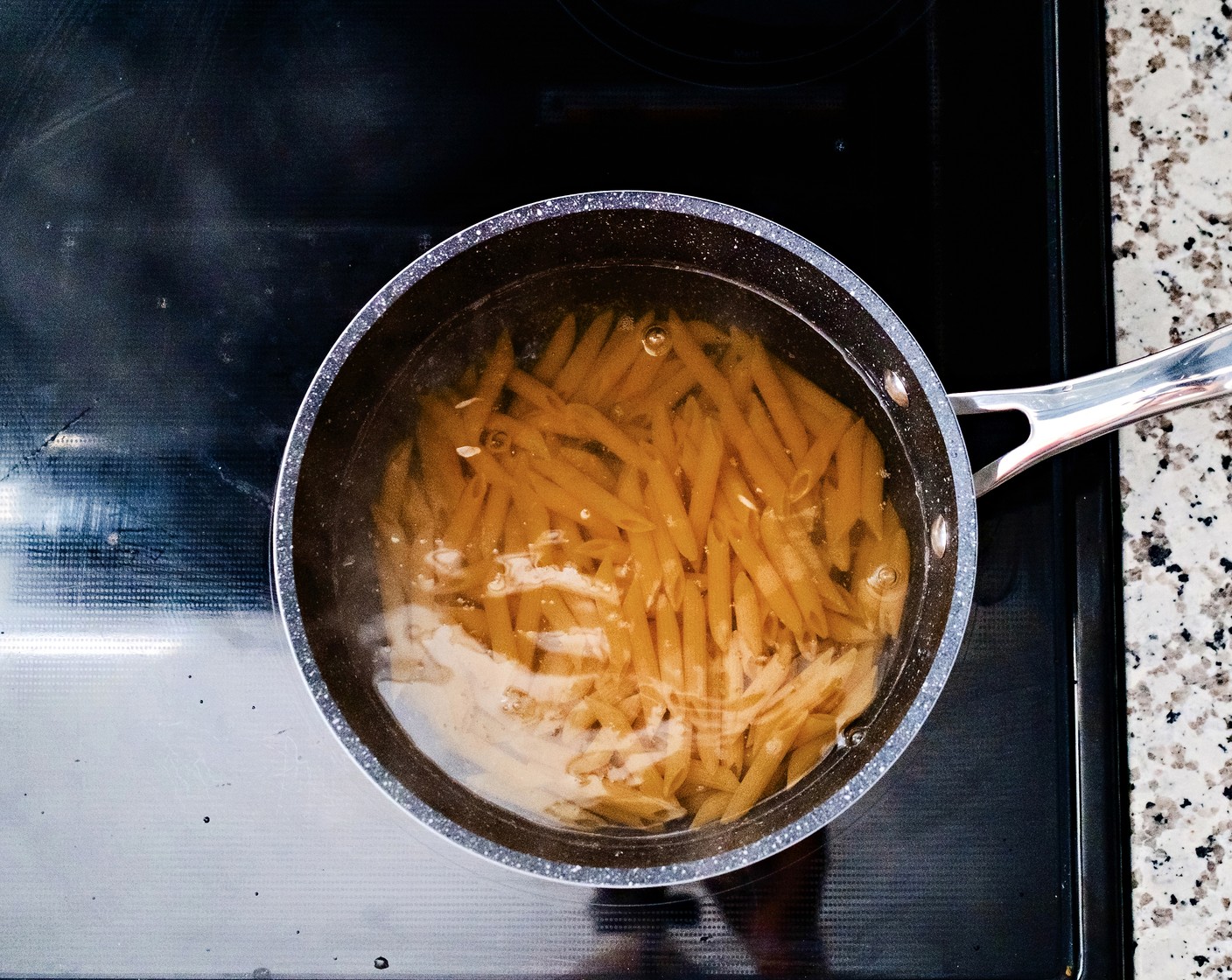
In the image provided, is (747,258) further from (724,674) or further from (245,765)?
(245,765)

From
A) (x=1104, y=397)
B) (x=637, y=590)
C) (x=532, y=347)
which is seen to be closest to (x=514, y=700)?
(x=637, y=590)

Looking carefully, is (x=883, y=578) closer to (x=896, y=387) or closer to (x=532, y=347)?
(x=896, y=387)

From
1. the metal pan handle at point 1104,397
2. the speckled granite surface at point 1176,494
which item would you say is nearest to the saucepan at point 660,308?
the metal pan handle at point 1104,397

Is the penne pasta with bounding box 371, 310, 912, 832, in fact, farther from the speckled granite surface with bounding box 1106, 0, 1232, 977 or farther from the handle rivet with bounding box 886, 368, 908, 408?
the speckled granite surface with bounding box 1106, 0, 1232, 977

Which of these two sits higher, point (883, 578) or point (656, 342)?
point (656, 342)

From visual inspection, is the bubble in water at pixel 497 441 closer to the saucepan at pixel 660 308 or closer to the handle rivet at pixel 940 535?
the saucepan at pixel 660 308

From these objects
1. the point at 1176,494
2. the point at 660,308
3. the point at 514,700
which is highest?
the point at 660,308

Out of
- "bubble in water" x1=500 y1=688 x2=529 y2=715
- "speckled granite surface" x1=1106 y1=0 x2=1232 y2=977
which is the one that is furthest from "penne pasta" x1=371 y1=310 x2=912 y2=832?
"speckled granite surface" x1=1106 y1=0 x2=1232 y2=977
